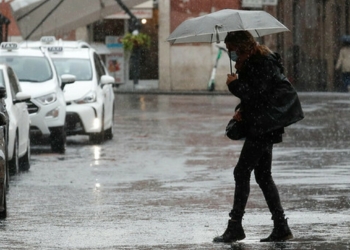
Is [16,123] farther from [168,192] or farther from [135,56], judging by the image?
[135,56]

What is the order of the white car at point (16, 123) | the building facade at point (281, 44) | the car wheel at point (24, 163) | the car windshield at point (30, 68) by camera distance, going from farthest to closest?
the building facade at point (281, 44), the car windshield at point (30, 68), the car wheel at point (24, 163), the white car at point (16, 123)

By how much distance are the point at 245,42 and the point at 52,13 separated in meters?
23.6

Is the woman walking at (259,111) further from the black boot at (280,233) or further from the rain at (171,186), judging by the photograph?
the rain at (171,186)

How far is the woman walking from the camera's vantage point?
9.70m

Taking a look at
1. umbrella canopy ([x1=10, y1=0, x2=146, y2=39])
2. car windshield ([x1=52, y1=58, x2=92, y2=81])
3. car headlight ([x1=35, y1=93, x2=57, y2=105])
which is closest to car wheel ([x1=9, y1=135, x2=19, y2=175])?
car headlight ([x1=35, y1=93, x2=57, y2=105])

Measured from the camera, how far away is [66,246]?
980cm

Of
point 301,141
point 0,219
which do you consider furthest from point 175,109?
point 0,219

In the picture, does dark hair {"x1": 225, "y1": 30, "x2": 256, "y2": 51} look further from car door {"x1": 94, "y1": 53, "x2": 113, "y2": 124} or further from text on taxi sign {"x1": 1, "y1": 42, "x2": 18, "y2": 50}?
car door {"x1": 94, "y1": 53, "x2": 113, "y2": 124}

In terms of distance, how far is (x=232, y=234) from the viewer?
9.81 meters

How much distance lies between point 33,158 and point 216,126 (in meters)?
7.31

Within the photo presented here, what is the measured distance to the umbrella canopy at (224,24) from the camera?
10.0 m

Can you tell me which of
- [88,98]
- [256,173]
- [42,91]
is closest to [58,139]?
[42,91]

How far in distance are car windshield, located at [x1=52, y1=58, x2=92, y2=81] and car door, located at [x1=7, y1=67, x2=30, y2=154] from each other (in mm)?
5666

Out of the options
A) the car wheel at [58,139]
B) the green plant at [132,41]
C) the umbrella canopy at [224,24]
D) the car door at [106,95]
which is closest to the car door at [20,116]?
the car wheel at [58,139]
